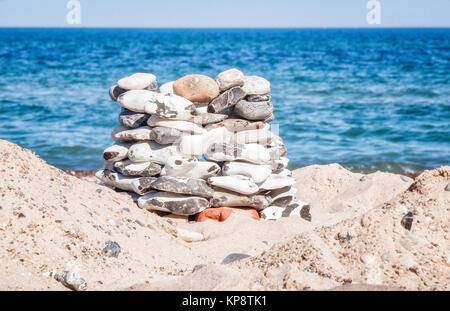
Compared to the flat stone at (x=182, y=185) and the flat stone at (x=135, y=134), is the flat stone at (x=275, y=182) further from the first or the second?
the flat stone at (x=135, y=134)

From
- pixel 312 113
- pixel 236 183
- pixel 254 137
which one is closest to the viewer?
pixel 236 183

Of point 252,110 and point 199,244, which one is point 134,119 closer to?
point 252,110

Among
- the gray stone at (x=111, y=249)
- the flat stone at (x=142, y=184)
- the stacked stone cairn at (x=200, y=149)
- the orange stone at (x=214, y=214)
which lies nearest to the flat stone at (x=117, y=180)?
the stacked stone cairn at (x=200, y=149)

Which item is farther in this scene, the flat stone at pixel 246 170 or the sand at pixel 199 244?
the flat stone at pixel 246 170

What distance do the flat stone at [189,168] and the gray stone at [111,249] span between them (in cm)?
185

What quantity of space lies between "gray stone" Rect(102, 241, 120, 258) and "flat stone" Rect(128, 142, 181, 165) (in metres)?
2.01

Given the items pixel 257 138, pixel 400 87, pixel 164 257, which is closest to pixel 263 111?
pixel 257 138

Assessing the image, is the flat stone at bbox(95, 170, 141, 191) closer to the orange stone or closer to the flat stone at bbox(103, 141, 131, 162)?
the flat stone at bbox(103, 141, 131, 162)

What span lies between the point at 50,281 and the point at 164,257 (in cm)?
123

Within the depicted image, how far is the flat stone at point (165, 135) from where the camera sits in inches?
241

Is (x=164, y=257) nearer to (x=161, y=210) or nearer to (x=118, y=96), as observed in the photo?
(x=161, y=210)

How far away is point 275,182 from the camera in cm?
648

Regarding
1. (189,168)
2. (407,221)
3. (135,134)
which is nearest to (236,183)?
(189,168)

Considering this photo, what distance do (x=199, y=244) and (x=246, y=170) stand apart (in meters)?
1.18
